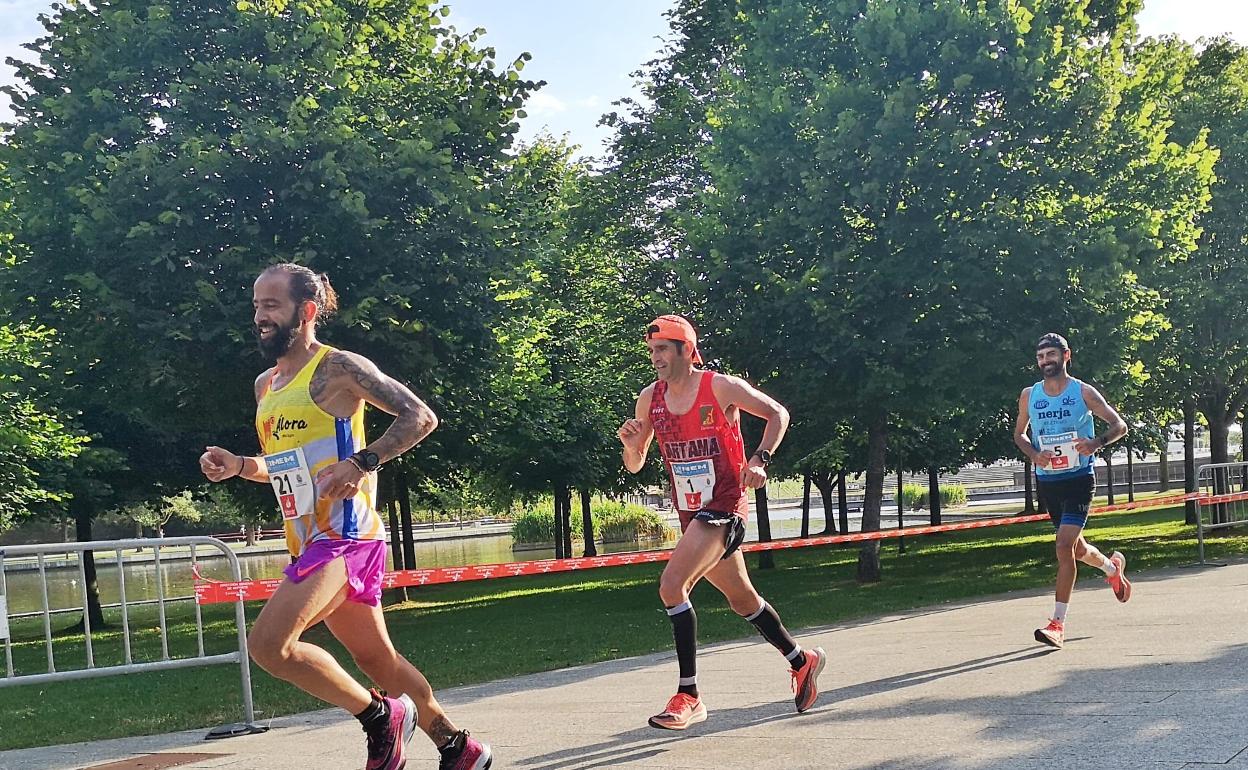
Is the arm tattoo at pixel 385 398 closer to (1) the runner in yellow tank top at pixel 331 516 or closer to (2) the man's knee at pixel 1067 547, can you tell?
(1) the runner in yellow tank top at pixel 331 516

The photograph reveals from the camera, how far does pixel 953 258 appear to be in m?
17.3

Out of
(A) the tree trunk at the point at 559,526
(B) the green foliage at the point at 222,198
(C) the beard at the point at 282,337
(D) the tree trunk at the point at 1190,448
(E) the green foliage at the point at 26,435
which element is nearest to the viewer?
(C) the beard at the point at 282,337

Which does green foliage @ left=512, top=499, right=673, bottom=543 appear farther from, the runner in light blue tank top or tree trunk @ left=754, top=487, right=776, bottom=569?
the runner in light blue tank top

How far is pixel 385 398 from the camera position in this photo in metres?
4.65

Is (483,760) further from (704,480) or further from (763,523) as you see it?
(763,523)

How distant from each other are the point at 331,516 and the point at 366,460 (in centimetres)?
30

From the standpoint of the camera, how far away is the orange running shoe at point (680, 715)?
232 inches

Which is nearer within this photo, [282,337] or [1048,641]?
[282,337]

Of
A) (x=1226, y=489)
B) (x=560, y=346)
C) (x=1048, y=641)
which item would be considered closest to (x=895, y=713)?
(x=1048, y=641)

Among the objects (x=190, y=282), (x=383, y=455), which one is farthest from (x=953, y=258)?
(x=383, y=455)

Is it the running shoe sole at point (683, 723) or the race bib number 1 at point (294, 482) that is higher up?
the race bib number 1 at point (294, 482)

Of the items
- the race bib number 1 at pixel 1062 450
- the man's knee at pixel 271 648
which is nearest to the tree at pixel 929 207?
the race bib number 1 at pixel 1062 450

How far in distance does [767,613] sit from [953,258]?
39.3 feet

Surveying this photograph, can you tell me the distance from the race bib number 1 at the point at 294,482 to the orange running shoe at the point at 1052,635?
542cm
